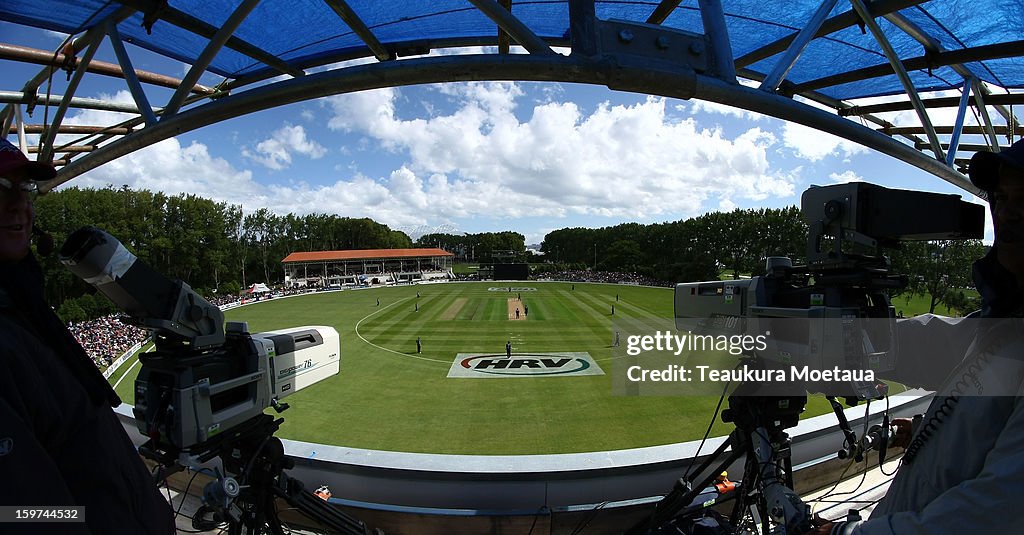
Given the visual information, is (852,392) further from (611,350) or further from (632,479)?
(611,350)

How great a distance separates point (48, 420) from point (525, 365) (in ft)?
51.6

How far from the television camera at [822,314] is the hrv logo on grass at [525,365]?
12.5 m

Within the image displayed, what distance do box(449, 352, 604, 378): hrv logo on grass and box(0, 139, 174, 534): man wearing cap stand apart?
14097 millimetres

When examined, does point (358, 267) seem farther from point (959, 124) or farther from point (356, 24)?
point (959, 124)

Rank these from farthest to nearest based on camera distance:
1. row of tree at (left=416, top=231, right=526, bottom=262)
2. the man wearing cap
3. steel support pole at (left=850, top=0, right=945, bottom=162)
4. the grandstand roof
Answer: row of tree at (left=416, top=231, right=526, bottom=262), the grandstand roof, steel support pole at (left=850, top=0, right=945, bottom=162), the man wearing cap

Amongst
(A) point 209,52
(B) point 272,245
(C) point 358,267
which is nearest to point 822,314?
(A) point 209,52

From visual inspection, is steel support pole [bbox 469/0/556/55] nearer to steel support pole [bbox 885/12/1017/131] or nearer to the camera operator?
the camera operator

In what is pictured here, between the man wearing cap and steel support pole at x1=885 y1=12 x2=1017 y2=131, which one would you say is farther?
steel support pole at x1=885 y1=12 x2=1017 y2=131

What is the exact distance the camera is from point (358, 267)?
67.4 m

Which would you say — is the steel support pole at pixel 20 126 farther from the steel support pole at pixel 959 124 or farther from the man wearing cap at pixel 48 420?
the steel support pole at pixel 959 124

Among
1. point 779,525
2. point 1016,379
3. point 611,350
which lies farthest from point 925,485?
point 611,350

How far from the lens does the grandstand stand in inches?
2393

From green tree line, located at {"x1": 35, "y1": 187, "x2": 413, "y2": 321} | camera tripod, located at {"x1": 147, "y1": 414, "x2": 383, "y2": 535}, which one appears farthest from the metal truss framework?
green tree line, located at {"x1": 35, "y1": 187, "x2": 413, "y2": 321}

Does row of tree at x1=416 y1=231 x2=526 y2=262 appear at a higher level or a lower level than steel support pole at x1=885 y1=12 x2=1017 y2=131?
higher
